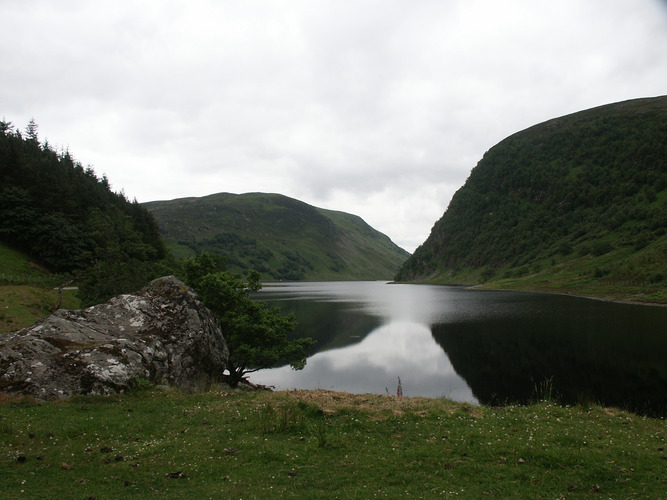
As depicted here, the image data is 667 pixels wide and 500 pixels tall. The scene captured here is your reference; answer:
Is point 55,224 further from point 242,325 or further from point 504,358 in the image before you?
point 504,358

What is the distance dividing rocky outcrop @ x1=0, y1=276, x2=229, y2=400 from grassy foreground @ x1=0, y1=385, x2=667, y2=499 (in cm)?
126

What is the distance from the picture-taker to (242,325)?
33.1 meters

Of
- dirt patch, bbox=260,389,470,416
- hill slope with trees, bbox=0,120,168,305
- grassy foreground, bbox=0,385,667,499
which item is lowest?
dirt patch, bbox=260,389,470,416

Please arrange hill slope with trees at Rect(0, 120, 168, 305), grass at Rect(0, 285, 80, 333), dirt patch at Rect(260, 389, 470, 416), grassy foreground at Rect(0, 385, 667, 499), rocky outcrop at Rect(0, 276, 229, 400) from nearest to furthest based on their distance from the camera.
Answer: grassy foreground at Rect(0, 385, 667, 499) → dirt patch at Rect(260, 389, 470, 416) → rocky outcrop at Rect(0, 276, 229, 400) → grass at Rect(0, 285, 80, 333) → hill slope with trees at Rect(0, 120, 168, 305)

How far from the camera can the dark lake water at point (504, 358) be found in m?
29.5

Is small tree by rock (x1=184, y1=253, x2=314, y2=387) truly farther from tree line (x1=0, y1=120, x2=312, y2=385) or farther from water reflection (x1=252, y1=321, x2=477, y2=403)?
water reflection (x1=252, y1=321, x2=477, y2=403)

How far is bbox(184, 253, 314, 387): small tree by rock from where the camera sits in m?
33.2

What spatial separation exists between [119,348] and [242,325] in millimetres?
15111

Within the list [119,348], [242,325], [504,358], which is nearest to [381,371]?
[504,358]

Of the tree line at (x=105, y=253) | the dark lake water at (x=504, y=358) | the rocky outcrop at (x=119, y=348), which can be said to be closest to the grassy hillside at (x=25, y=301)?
the tree line at (x=105, y=253)

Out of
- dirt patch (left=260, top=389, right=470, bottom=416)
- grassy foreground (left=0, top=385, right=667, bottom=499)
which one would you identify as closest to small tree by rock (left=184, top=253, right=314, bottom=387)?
dirt patch (left=260, top=389, right=470, bottom=416)

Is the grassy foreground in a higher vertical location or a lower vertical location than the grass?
lower

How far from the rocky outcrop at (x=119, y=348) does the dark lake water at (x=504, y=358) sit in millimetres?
14179

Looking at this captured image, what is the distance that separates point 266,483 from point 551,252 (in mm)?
197866
